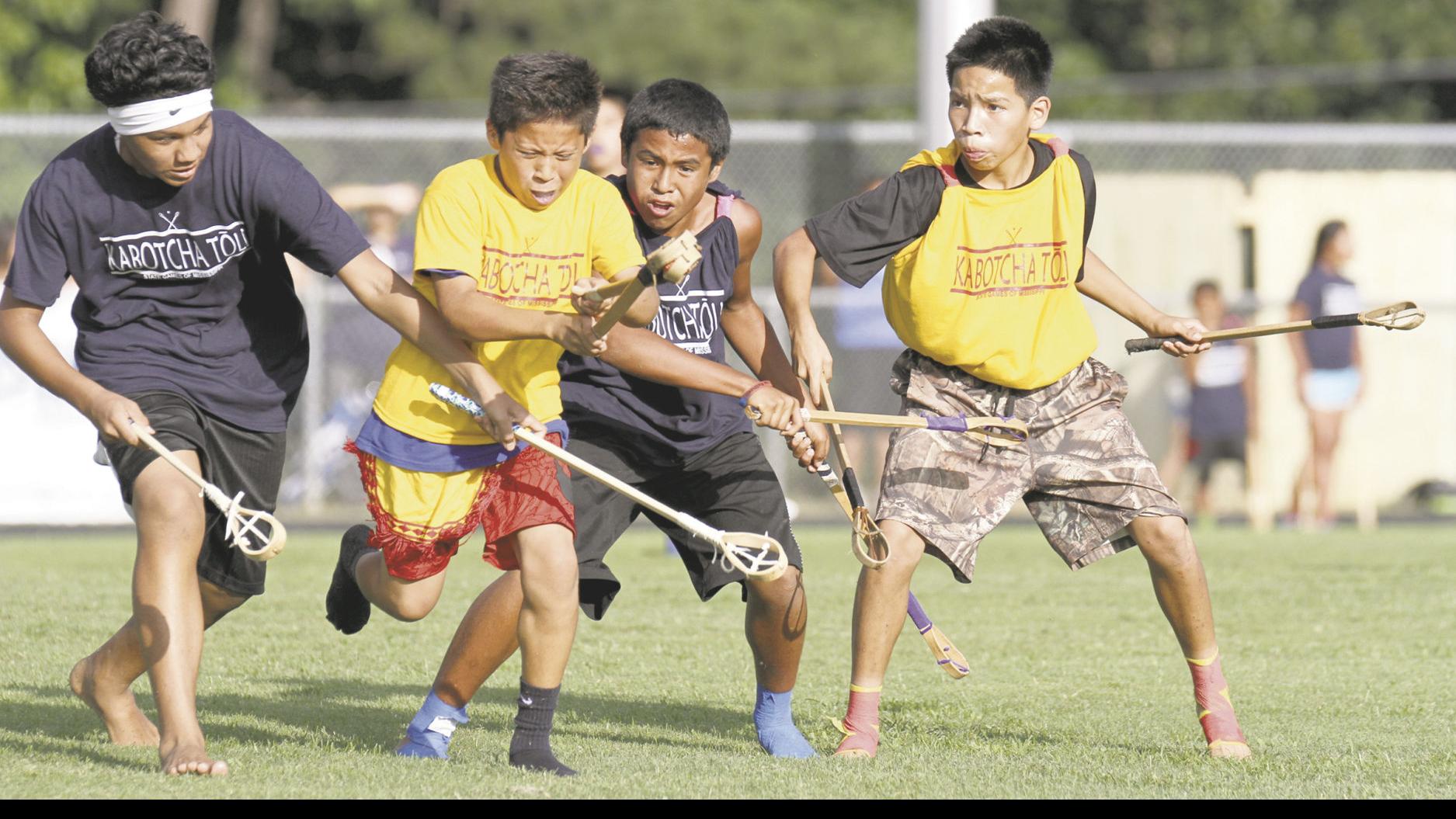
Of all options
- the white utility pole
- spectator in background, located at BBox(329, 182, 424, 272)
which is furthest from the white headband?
the white utility pole

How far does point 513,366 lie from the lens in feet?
15.6

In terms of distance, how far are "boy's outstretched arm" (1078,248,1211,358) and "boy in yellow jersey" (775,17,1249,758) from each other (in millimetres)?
70

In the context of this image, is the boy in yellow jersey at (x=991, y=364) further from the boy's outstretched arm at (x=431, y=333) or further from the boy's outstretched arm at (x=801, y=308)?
the boy's outstretched arm at (x=431, y=333)

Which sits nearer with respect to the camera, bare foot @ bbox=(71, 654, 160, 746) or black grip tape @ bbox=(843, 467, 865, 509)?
bare foot @ bbox=(71, 654, 160, 746)

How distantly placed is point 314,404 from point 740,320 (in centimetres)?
735

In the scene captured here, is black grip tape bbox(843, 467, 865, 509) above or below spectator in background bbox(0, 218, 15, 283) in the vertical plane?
below

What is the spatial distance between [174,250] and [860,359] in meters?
8.39

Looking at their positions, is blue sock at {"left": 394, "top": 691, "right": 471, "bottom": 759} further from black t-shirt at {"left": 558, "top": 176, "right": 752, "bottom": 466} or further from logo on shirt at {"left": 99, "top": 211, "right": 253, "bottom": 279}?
logo on shirt at {"left": 99, "top": 211, "right": 253, "bottom": 279}

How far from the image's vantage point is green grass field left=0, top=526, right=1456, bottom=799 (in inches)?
178

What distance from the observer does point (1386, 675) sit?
649cm

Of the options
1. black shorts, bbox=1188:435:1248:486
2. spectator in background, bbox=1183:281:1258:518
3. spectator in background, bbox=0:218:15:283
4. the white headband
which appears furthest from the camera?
black shorts, bbox=1188:435:1248:486

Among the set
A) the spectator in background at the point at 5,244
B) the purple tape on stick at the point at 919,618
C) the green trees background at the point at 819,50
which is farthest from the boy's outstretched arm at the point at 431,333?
the green trees background at the point at 819,50

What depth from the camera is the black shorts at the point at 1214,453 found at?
41.9ft

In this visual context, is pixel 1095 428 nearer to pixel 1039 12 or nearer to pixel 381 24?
pixel 381 24
